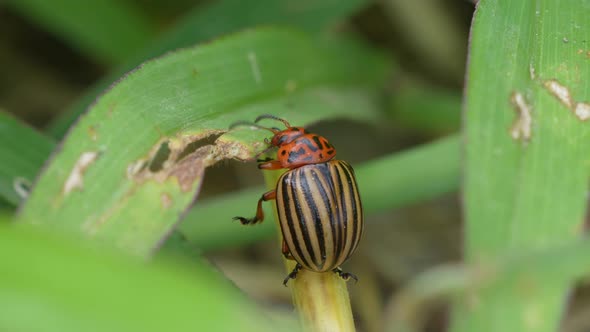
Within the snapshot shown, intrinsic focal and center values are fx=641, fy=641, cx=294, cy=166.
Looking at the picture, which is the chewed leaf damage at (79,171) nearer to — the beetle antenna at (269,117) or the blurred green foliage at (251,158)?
the blurred green foliage at (251,158)

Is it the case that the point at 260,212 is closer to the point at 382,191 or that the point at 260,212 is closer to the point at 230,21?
the point at 382,191

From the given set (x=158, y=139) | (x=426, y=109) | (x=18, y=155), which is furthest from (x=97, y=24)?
(x=158, y=139)

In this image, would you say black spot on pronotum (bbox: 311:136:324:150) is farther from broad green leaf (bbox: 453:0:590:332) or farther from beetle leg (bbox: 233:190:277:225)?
broad green leaf (bbox: 453:0:590:332)

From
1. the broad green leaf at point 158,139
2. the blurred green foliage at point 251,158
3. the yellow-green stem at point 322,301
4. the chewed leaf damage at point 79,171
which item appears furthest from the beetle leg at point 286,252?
the chewed leaf damage at point 79,171

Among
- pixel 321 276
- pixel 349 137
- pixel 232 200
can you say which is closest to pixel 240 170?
pixel 349 137

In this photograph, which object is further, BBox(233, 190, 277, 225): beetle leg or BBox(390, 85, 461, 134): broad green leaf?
BBox(390, 85, 461, 134): broad green leaf

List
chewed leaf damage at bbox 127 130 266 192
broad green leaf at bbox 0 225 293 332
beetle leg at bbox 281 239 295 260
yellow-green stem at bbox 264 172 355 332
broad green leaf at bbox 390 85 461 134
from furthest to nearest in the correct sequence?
broad green leaf at bbox 390 85 461 134 → beetle leg at bbox 281 239 295 260 → yellow-green stem at bbox 264 172 355 332 → chewed leaf damage at bbox 127 130 266 192 → broad green leaf at bbox 0 225 293 332

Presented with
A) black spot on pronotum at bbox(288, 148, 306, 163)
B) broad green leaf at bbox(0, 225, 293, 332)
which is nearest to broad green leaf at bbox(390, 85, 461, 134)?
black spot on pronotum at bbox(288, 148, 306, 163)
